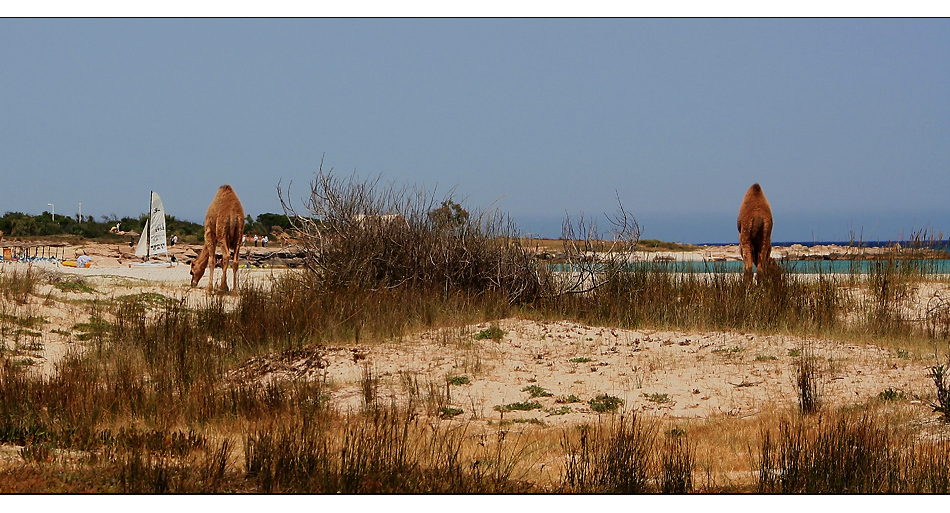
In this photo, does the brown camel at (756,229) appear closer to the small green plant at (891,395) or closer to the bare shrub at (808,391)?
the bare shrub at (808,391)

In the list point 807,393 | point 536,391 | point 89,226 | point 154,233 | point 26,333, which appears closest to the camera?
point 807,393

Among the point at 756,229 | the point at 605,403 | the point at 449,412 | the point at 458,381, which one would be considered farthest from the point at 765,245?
the point at 449,412

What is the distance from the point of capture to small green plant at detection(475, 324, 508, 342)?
38.5ft

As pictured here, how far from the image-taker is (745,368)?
998cm

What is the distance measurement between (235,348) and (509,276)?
5.56 meters

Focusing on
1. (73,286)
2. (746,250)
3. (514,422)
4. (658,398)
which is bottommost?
(514,422)

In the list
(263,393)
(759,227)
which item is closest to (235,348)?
(263,393)

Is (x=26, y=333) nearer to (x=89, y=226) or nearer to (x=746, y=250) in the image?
(x=746, y=250)

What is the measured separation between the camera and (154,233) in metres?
32.2

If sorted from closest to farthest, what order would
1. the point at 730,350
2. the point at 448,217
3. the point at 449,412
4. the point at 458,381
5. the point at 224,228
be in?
1. the point at 449,412
2. the point at 458,381
3. the point at 730,350
4. the point at 448,217
5. the point at 224,228

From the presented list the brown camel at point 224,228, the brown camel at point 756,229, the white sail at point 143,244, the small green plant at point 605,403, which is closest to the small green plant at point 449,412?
the small green plant at point 605,403

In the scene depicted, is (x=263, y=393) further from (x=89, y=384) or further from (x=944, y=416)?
(x=944, y=416)

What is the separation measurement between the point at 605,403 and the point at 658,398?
65cm

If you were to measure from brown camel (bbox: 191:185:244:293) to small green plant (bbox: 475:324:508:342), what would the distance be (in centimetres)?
865
